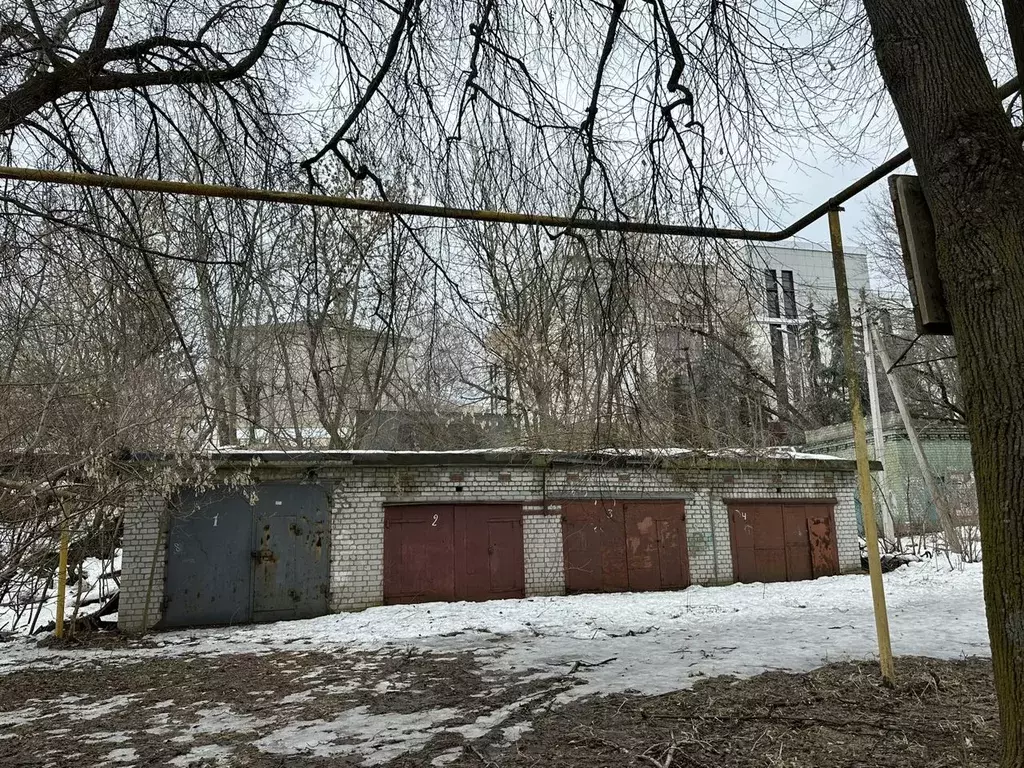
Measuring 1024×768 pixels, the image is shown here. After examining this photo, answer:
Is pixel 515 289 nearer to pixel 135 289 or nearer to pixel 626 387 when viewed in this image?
pixel 626 387

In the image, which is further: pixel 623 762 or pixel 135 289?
pixel 135 289

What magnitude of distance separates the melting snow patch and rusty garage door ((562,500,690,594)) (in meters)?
8.03

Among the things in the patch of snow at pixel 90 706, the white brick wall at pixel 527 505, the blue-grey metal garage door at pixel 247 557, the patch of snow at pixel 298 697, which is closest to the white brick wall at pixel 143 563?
the white brick wall at pixel 527 505

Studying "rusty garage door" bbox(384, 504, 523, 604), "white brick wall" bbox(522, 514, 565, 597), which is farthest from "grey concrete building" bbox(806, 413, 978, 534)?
"rusty garage door" bbox(384, 504, 523, 604)

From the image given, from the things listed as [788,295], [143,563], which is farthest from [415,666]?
[143,563]

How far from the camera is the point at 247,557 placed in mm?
11508

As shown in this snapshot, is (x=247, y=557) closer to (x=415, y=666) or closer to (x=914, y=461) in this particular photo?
(x=415, y=666)

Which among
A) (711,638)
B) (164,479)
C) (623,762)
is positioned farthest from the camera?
(164,479)

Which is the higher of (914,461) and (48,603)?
(914,461)

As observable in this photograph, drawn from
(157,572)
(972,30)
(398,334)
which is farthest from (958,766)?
(157,572)

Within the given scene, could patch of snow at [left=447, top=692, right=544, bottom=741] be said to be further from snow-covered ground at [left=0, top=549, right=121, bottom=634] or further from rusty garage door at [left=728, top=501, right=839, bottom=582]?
rusty garage door at [left=728, top=501, right=839, bottom=582]

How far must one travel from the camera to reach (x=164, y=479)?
31.7 feet

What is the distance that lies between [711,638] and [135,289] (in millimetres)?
7041

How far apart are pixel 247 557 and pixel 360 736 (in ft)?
24.5
